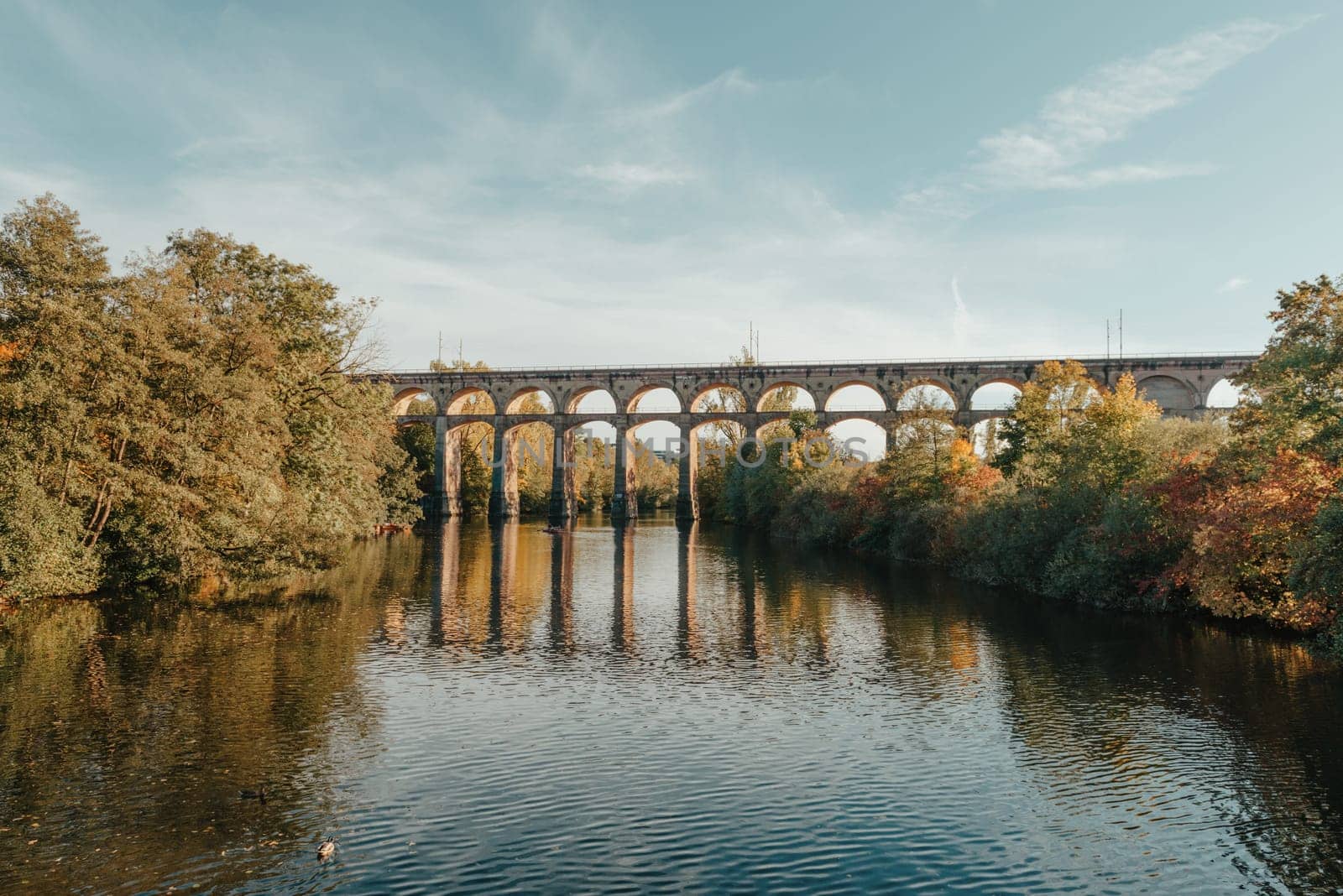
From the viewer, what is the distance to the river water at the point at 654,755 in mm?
9156

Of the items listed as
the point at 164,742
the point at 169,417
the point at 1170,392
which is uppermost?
the point at 1170,392

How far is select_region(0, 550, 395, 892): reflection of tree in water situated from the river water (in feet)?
0.18

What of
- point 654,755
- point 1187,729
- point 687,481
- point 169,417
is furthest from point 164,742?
point 687,481

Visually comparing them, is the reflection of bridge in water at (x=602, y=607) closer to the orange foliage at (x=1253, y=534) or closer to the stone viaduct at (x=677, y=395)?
the orange foliage at (x=1253, y=534)

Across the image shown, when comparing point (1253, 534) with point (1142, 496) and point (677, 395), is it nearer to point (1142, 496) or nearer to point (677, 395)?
point (1142, 496)

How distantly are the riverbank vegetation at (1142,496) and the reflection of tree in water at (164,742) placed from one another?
54.1 ft

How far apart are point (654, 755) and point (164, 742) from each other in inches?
271

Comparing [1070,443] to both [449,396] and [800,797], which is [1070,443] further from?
[449,396]

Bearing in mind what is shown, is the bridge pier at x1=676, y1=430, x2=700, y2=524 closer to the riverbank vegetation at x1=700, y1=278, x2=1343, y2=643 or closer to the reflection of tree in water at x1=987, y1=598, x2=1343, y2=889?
the riverbank vegetation at x1=700, y1=278, x2=1343, y2=643

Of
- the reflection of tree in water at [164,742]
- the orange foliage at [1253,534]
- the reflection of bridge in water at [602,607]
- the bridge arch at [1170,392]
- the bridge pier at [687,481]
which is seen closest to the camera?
the reflection of tree in water at [164,742]

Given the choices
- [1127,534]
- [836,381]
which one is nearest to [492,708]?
[1127,534]

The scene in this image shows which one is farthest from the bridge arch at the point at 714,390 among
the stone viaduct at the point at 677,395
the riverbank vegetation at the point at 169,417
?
the riverbank vegetation at the point at 169,417

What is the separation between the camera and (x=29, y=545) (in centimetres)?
2067

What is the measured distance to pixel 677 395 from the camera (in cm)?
7231
